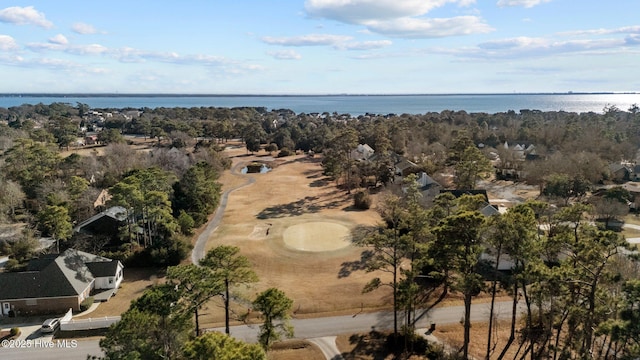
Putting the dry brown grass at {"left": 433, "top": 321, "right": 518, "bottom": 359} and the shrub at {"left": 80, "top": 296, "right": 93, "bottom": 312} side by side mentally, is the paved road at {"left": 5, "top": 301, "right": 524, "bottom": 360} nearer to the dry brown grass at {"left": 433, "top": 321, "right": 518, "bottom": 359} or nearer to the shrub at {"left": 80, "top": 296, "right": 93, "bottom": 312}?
the dry brown grass at {"left": 433, "top": 321, "right": 518, "bottom": 359}

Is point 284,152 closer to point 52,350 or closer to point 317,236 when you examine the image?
point 317,236

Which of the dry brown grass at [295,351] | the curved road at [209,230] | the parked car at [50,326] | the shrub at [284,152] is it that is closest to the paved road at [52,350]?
the parked car at [50,326]

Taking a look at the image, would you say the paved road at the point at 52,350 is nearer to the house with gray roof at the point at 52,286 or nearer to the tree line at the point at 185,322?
the house with gray roof at the point at 52,286

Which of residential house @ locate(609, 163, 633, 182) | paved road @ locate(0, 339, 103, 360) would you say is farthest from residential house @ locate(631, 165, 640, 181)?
paved road @ locate(0, 339, 103, 360)

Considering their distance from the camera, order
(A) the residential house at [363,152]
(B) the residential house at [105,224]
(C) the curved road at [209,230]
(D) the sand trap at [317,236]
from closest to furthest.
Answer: (C) the curved road at [209,230] < (B) the residential house at [105,224] < (D) the sand trap at [317,236] < (A) the residential house at [363,152]

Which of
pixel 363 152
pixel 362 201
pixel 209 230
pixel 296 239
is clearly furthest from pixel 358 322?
pixel 363 152

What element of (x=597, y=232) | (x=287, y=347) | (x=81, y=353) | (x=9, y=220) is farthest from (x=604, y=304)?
(x=9, y=220)
